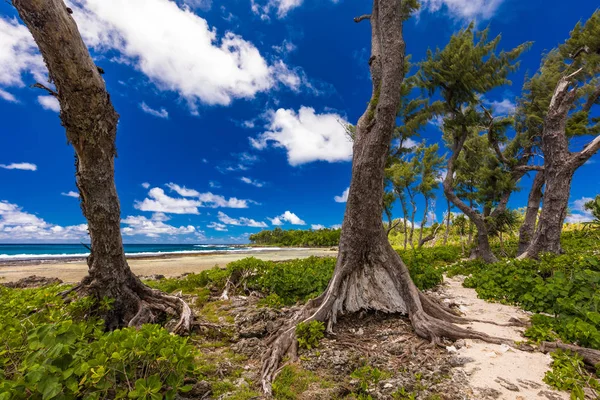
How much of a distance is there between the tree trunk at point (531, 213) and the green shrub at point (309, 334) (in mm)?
16969

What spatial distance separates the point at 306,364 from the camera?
14.6 feet

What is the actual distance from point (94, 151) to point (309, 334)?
213 inches

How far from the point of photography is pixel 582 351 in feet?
13.2

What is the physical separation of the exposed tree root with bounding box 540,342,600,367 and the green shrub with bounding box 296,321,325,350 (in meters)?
3.73

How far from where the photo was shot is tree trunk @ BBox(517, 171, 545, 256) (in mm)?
16484

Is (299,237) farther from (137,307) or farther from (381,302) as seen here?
(137,307)

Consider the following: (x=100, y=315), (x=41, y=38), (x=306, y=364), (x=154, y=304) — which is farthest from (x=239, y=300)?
(x=41, y=38)

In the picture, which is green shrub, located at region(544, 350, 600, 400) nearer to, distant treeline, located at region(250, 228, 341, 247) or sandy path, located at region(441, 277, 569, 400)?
sandy path, located at region(441, 277, 569, 400)

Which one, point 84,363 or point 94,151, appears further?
point 94,151

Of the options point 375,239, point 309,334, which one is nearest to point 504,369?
point 309,334

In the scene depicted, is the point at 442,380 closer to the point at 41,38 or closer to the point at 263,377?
the point at 263,377

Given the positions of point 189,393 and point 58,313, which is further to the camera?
point 58,313

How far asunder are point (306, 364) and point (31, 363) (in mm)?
3481

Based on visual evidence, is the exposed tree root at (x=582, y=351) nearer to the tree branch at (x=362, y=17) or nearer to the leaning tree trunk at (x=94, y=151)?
the leaning tree trunk at (x=94, y=151)
